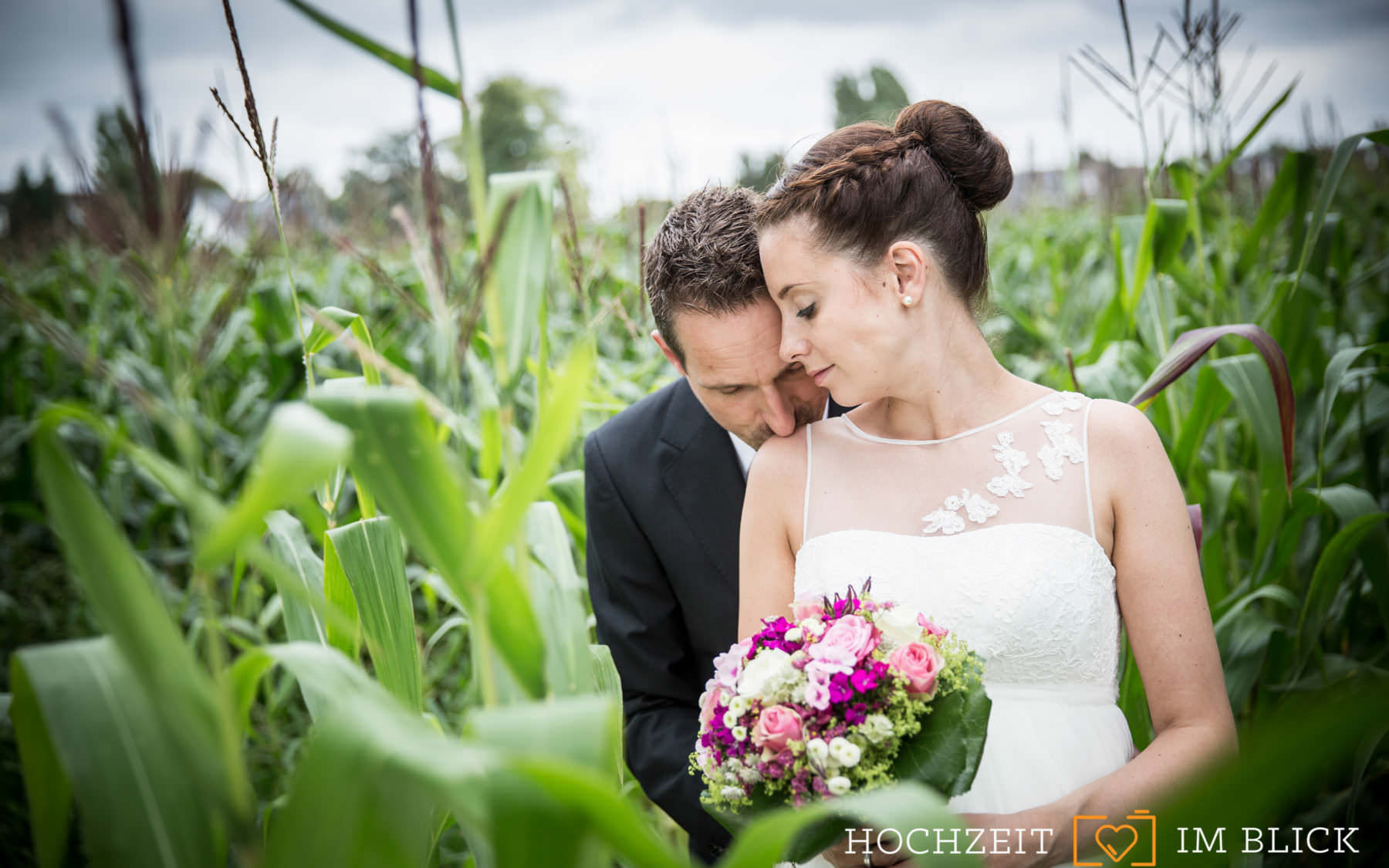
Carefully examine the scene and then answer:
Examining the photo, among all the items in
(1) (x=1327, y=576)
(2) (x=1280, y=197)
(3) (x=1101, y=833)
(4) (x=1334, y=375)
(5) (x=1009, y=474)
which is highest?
(2) (x=1280, y=197)

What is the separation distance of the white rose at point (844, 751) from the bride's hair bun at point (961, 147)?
3.96 feet

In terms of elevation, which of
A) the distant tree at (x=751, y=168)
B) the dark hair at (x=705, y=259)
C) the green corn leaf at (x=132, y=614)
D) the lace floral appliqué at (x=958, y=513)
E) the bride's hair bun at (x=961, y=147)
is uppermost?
the distant tree at (x=751, y=168)

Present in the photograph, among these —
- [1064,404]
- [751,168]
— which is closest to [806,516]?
[1064,404]

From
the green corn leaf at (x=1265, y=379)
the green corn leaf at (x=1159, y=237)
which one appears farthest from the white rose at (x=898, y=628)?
the green corn leaf at (x=1159, y=237)

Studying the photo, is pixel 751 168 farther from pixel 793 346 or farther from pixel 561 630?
pixel 561 630

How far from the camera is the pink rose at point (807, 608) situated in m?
1.31

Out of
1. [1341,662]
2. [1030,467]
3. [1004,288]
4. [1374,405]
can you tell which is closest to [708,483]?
[1030,467]

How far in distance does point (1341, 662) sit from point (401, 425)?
2.59 m

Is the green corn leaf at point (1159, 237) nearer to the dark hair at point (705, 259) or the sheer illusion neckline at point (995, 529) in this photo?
the sheer illusion neckline at point (995, 529)

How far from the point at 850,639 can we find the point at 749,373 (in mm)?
846

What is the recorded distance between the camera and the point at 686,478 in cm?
222

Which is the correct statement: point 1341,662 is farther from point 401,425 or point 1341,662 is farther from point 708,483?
point 401,425

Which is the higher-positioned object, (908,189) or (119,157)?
(119,157)

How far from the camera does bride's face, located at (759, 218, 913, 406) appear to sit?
1.64m
